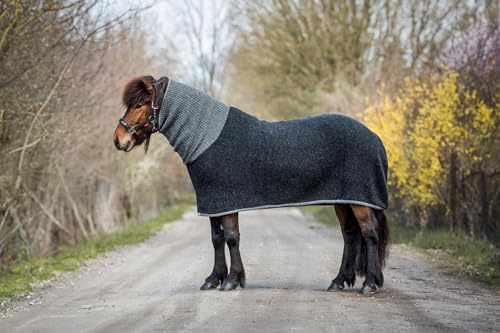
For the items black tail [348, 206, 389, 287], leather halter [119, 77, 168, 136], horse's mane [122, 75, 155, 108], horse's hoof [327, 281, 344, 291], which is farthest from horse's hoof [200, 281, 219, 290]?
horse's mane [122, 75, 155, 108]

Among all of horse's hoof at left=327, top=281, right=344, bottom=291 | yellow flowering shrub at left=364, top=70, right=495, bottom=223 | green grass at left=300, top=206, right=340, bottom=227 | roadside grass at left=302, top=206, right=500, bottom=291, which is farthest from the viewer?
green grass at left=300, top=206, right=340, bottom=227

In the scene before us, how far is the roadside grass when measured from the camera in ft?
30.7

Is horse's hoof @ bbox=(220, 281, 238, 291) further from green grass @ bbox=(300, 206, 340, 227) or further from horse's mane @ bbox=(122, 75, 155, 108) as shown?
green grass @ bbox=(300, 206, 340, 227)

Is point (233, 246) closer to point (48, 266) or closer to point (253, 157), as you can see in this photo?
point (253, 157)

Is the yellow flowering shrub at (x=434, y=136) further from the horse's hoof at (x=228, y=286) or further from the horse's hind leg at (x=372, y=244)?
the horse's hoof at (x=228, y=286)

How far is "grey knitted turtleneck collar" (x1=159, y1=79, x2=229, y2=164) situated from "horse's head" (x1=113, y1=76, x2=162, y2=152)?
11 centimetres

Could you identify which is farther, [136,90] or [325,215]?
[325,215]

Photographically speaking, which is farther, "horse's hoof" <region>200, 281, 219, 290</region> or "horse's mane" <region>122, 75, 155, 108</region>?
"horse's hoof" <region>200, 281, 219, 290</region>

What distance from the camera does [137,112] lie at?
772cm

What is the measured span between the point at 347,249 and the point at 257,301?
→ 1437 mm

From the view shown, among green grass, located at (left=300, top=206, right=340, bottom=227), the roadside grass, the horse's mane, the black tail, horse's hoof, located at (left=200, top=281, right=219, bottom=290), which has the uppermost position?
the horse's mane

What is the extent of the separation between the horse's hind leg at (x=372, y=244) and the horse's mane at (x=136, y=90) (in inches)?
97.4

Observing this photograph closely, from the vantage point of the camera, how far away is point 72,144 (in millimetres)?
15320

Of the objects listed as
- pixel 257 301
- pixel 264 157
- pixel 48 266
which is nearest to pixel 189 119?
pixel 264 157
